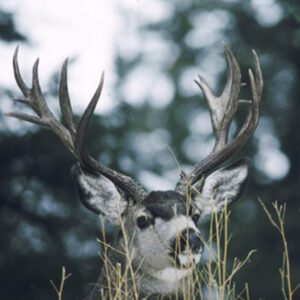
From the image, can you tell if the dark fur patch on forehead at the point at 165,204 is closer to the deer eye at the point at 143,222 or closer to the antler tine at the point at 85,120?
the deer eye at the point at 143,222

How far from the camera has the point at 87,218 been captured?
16.0m

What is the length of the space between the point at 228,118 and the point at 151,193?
0.75 m

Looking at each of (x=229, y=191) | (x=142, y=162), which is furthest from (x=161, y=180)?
(x=229, y=191)

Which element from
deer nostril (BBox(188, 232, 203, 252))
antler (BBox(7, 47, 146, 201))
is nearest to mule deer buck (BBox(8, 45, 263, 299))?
antler (BBox(7, 47, 146, 201))

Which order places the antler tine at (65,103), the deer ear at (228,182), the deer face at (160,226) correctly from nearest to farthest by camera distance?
the deer face at (160,226) < the antler tine at (65,103) < the deer ear at (228,182)

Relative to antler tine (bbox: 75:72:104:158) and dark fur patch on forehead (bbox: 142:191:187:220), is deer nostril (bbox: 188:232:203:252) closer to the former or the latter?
dark fur patch on forehead (bbox: 142:191:187:220)

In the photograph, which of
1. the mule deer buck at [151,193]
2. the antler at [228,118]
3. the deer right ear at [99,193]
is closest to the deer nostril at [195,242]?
the mule deer buck at [151,193]

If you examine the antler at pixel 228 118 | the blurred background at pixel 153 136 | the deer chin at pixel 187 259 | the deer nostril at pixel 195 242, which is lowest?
the blurred background at pixel 153 136

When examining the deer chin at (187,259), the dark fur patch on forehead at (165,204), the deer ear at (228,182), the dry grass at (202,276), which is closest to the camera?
the dry grass at (202,276)

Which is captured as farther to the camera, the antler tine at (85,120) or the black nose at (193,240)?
the antler tine at (85,120)

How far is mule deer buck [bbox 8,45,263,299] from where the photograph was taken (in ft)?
29.2

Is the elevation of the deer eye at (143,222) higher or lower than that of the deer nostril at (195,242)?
lower

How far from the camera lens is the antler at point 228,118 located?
934 cm

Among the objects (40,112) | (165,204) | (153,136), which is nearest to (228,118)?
(165,204)
